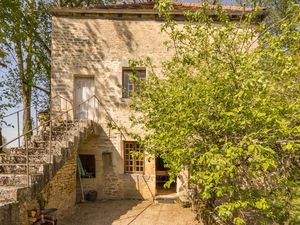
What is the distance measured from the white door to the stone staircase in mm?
1784

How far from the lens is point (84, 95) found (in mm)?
10547

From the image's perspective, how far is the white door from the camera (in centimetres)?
1045

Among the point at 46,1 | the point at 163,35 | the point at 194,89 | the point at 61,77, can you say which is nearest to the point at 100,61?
the point at 61,77

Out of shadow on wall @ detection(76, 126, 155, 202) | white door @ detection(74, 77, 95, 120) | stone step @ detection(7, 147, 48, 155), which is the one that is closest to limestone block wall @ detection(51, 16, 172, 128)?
white door @ detection(74, 77, 95, 120)

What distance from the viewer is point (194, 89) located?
4.86 metres

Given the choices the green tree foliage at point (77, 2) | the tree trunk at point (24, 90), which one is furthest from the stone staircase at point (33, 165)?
the green tree foliage at point (77, 2)

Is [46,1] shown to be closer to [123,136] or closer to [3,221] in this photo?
[123,136]

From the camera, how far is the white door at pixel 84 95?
10453 millimetres

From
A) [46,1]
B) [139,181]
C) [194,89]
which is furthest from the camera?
[46,1]

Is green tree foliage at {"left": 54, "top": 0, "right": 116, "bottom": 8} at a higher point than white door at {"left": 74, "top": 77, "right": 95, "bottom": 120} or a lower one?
higher

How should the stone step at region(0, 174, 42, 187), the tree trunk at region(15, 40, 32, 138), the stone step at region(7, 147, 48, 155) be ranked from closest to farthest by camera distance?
1. the stone step at region(0, 174, 42, 187)
2. the stone step at region(7, 147, 48, 155)
3. the tree trunk at region(15, 40, 32, 138)

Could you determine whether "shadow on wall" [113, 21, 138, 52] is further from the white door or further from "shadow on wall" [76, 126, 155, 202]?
"shadow on wall" [76, 126, 155, 202]

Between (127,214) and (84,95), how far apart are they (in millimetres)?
5641

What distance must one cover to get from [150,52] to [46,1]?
31.0 feet
